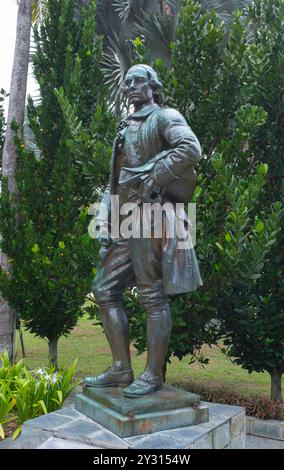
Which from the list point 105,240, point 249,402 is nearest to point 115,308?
point 105,240

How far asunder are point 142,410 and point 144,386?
0.18 metres

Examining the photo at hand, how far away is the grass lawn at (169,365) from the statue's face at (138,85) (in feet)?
12.2

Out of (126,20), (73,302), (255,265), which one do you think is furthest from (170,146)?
(126,20)

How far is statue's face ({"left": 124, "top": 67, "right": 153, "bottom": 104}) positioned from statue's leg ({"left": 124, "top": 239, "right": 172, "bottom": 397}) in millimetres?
1031

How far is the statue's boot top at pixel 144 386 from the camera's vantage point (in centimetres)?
341

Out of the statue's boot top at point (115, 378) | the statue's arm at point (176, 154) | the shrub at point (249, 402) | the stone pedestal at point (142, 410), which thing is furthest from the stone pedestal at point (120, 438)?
the statue's arm at point (176, 154)

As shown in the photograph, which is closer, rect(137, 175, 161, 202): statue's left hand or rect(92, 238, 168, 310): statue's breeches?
rect(137, 175, 161, 202): statue's left hand

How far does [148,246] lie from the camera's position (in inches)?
138

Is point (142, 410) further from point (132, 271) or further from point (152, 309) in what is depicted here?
point (132, 271)

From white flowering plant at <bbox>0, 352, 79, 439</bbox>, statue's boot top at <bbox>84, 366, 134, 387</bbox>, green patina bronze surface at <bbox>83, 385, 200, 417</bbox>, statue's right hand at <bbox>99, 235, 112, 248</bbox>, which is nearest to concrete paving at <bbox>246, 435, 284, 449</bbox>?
green patina bronze surface at <bbox>83, 385, 200, 417</bbox>

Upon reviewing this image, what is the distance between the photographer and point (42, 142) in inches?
266

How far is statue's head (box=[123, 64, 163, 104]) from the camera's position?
3.60 metres

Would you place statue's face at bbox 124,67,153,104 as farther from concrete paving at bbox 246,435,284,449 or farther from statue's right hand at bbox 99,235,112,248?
concrete paving at bbox 246,435,284,449

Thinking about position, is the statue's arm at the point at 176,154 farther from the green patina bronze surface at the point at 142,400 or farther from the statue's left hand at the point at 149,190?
the green patina bronze surface at the point at 142,400
